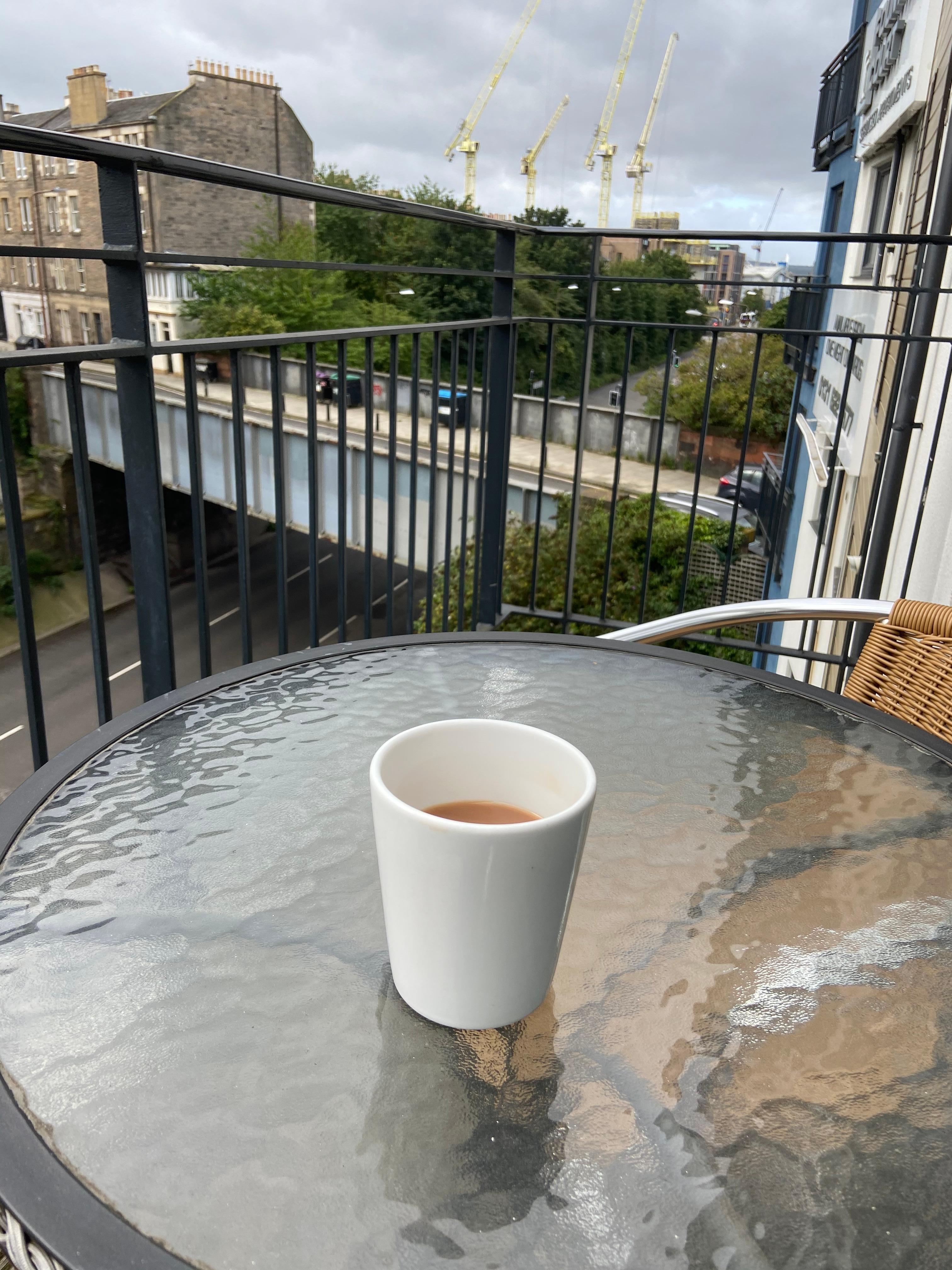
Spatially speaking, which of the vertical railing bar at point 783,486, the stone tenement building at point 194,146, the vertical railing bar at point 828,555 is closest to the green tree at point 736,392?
the stone tenement building at point 194,146

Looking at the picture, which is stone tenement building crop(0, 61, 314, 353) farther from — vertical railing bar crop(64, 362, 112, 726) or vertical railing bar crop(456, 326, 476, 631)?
vertical railing bar crop(64, 362, 112, 726)

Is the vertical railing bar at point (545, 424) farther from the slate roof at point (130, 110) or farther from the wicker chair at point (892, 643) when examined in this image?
the slate roof at point (130, 110)

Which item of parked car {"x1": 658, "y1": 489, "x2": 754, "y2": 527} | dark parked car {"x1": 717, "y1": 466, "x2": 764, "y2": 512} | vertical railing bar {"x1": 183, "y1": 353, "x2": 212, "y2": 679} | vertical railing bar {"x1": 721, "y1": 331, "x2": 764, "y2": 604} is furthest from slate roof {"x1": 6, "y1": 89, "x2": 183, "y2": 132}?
vertical railing bar {"x1": 183, "y1": 353, "x2": 212, "y2": 679}

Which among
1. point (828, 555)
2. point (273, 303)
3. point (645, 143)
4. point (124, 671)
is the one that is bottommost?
point (124, 671)

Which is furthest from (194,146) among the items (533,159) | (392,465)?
(533,159)

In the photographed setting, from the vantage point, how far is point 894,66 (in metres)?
6.32

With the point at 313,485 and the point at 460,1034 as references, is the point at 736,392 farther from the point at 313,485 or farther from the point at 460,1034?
the point at 460,1034

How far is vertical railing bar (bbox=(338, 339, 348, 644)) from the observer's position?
171cm

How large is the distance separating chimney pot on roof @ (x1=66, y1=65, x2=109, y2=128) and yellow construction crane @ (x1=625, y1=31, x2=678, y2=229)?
1567 inches

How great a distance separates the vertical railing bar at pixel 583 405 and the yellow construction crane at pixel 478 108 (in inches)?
2473

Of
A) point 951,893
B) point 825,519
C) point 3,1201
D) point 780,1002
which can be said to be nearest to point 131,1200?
point 3,1201

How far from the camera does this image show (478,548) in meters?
2.61

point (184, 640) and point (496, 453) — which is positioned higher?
point (496, 453)

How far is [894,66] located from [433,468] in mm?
6440
